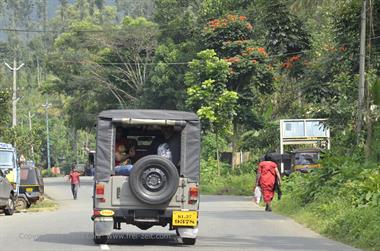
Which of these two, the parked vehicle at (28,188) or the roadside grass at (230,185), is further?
the roadside grass at (230,185)

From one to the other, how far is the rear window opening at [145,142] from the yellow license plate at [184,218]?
49.6 inches

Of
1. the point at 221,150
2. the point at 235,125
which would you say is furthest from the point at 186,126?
the point at 221,150

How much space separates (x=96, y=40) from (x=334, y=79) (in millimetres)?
32778

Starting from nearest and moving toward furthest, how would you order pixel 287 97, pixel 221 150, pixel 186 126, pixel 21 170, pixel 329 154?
pixel 186 126
pixel 329 154
pixel 21 170
pixel 287 97
pixel 221 150

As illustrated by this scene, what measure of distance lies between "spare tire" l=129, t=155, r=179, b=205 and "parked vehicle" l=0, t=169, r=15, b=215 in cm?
1196

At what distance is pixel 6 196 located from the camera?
26.7m

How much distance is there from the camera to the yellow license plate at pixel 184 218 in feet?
50.8

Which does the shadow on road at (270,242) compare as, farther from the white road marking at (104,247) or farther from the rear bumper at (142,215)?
the white road marking at (104,247)

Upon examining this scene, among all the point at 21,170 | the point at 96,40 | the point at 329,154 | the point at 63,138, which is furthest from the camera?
the point at 63,138

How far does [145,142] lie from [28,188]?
16107 millimetres

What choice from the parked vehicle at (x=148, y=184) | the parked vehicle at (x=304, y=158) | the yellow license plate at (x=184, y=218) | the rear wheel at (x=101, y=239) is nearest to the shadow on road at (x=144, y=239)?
the rear wheel at (x=101, y=239)

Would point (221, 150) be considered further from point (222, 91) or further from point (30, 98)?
point (30, 98)

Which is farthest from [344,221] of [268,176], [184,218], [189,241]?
[268,176]

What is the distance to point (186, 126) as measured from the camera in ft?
52.5
